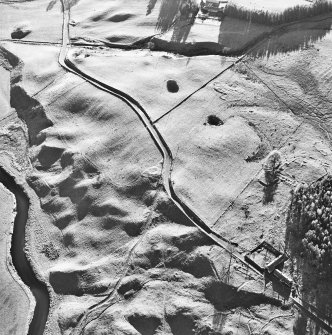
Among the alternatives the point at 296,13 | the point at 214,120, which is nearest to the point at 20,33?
the point at 214,120

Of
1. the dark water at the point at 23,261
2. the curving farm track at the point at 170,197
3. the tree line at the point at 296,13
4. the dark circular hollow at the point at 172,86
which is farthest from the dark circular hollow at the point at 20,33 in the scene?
the tree line at the point at 296,13

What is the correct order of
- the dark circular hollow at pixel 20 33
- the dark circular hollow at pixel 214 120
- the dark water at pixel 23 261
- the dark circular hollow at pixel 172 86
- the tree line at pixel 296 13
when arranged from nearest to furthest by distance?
the dark water at pixel 23 261
the dark circular hollow at pixel 214 120
the dark circular hollow at pixel 172 86
the tree line at pixel 296 13
the dark circular hollow at pixel 20 33

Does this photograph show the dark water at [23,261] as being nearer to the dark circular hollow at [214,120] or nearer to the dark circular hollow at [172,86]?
the dark circular hollow at [172,86]

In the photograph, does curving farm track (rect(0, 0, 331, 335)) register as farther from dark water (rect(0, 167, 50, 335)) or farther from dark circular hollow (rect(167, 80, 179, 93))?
dark circular hollow (rect(167, 80, 179, 93))

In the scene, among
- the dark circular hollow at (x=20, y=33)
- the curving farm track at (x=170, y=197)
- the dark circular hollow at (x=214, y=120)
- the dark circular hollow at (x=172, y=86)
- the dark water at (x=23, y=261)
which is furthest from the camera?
the dark circular hollow at (x=20, y=33)

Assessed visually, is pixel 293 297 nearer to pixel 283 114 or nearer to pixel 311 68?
pixel 283 114

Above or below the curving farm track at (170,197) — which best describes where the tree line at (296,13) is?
above

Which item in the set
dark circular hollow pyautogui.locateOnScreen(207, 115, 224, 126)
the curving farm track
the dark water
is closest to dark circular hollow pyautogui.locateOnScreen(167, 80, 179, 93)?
the curving farm track
